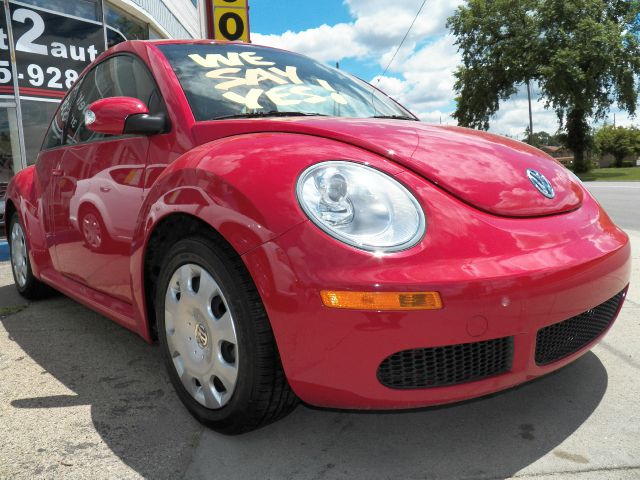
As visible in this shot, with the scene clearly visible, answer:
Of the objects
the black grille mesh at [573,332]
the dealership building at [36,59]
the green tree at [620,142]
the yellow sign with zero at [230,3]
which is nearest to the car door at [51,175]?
the black grille mesh at [573,332]

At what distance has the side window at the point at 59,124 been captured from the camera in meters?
3.33

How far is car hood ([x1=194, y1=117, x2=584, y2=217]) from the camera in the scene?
1.83 metres

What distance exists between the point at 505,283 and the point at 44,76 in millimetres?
9739

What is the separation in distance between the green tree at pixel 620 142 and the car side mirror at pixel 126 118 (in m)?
73.3

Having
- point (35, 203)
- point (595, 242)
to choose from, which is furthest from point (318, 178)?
point (35, 203)

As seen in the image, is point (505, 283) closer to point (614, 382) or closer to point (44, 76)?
point (614, 382)

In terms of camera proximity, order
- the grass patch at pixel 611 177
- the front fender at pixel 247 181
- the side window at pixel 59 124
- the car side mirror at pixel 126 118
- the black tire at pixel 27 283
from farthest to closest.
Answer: the grass patch at pixel 611 177 → the black tire at pixel 27 283 → the side window at pixel 59 124 → the car side mirror at pixel 126 118 → the front fender at pixel 247 181

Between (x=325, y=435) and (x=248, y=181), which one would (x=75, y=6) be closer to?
(x=248, y=181)

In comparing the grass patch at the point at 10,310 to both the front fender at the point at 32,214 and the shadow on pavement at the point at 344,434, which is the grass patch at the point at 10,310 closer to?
the front fender at the point at 32,214

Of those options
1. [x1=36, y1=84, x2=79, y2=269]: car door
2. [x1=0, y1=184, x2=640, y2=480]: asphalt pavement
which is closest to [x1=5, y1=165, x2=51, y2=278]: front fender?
[x1=36, y1=84, x2=79, y2=269]: car door

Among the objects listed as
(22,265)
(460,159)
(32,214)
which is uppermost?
(460,159)

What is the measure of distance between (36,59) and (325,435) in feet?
30.7

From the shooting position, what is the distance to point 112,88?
2.85 metres

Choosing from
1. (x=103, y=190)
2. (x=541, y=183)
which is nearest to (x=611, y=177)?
(x=541, y=183)
